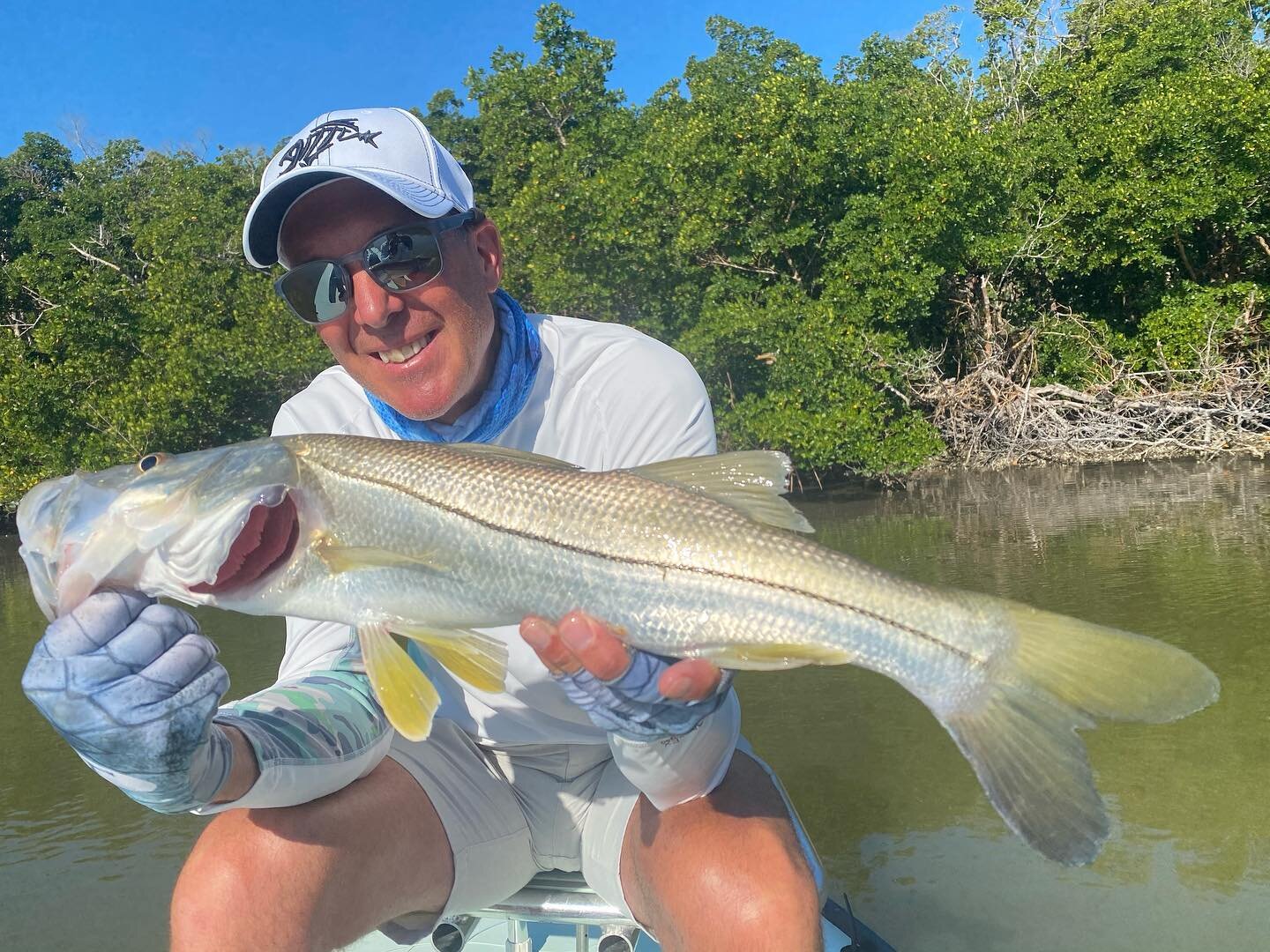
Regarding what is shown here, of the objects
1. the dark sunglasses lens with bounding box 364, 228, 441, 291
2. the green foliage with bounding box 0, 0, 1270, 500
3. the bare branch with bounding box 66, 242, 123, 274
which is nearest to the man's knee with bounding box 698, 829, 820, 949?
the dark sunglasses lens with bounding box 364, 228, 441, 291

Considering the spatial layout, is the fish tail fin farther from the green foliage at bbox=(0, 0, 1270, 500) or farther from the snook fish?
the green foliage at bbox=(0, 0, 1270, 500)

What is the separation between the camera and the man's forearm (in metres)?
2.04

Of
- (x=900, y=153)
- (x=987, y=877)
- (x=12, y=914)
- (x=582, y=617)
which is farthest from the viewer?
(x=900, y=153)

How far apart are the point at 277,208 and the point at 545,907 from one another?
2.02m

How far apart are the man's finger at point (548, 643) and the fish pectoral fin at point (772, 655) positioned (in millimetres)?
256

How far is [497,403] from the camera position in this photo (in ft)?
8.58

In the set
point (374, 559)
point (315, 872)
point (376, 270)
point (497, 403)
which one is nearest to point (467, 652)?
point (374, 559)

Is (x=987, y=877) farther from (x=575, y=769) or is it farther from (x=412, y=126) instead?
(x=412, y=126)

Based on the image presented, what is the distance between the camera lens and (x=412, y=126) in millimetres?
2695

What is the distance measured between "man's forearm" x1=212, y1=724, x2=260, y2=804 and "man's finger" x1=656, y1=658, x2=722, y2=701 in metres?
0.91

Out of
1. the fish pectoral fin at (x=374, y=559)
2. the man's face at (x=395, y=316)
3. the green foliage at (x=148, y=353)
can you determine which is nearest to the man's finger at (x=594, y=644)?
the fish pectoral fin at (x=374, y=559)

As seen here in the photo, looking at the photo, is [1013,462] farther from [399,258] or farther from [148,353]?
[148,353]

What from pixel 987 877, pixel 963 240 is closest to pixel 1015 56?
pixel 963 240

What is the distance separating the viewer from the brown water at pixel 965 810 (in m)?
3.02
